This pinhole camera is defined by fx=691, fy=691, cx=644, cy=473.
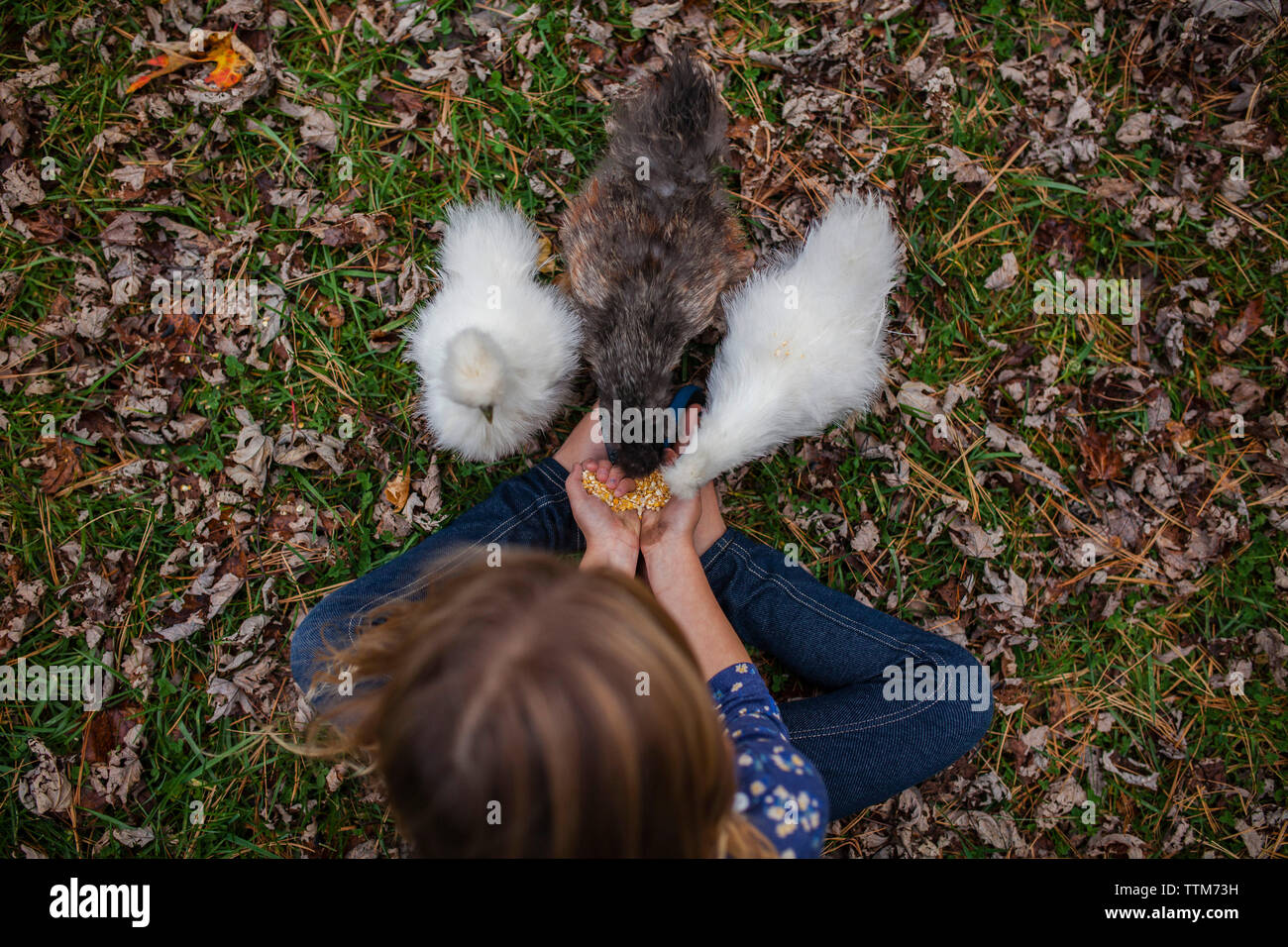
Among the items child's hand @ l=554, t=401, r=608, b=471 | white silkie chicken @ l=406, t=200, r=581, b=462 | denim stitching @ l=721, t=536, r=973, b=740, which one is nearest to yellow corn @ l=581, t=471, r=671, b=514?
child's hand @ l=554, t=401, r=608, b=471

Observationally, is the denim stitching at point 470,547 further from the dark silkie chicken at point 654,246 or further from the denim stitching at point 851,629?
the denim stitching at point 851,629

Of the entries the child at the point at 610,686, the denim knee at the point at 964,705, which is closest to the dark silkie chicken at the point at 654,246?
the child at the point at 610,686

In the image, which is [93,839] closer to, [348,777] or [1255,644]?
[348,777]

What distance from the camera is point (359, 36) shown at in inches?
126

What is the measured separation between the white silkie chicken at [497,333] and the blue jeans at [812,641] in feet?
1.10

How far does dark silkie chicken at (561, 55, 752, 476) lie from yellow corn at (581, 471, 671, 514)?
0.11m

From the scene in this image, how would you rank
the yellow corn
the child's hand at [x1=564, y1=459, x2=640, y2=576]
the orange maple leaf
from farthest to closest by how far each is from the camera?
the orange maple leaf < the child's hand at [x1=564, y1=459, x2=640, y2=576] < the yellow corn

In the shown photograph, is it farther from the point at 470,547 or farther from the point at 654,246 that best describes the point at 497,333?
the point at 470,547

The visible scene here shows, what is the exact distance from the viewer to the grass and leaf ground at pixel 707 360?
312 cm

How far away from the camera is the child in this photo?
1666mm

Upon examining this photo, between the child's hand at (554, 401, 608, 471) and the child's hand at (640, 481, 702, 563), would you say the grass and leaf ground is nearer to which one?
the child's hand at (554, 401, 608, 471)

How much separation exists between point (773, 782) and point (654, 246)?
6.61ft

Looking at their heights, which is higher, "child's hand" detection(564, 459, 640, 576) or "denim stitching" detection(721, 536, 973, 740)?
"child's hand" detection(564, 459, 640, 576)
